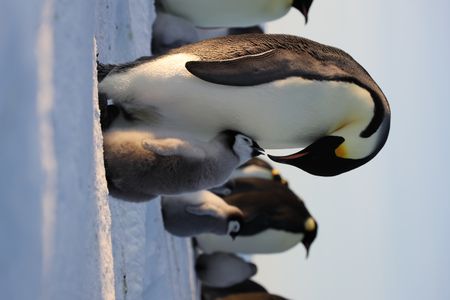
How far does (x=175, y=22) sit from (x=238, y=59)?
61 centimetres

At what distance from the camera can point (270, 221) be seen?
155 centimetres

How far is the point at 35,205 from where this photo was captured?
0.44 m

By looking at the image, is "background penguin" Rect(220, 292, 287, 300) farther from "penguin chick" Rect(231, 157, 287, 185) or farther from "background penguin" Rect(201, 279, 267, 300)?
"penguin chick" Rect(231, 157, 287, 185)

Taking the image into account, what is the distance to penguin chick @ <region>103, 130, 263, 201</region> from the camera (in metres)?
0.81

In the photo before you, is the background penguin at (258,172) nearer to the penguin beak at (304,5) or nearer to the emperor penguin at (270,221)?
the emperor penguin at (270,221)

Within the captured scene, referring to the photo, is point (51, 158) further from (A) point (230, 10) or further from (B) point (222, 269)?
(B) point (222, 269)

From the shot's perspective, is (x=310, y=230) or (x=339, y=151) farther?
(x=310, y=230)

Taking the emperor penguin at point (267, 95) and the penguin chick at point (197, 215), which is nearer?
the emperor penguin at point (267, 95)

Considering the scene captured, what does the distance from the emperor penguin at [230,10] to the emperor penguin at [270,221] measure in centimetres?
47

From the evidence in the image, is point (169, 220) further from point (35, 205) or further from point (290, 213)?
point (35, 205)

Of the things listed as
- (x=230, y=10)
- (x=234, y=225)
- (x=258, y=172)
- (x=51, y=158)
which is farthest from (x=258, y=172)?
(x=51, y=158)

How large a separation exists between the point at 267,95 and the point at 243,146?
9 cm

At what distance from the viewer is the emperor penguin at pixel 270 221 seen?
1.55 m

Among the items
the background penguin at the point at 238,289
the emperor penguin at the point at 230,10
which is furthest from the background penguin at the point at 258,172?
the emperor penguin at the point at 230,10
